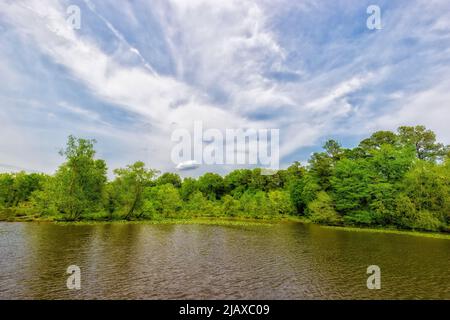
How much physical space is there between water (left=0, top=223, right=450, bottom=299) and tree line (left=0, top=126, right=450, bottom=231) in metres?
18.3

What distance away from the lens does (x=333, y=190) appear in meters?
54.9

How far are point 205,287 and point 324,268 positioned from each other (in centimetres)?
835

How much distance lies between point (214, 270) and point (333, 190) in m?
45.3

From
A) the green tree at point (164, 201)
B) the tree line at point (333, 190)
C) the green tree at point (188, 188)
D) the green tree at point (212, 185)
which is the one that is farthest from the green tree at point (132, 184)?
the green tree at point (212, 185)

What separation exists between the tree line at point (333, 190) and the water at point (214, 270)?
1826 cm

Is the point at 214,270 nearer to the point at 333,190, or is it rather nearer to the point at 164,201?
the point at 333,190

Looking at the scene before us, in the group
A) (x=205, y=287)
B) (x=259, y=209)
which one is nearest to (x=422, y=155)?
(x=259, y=209)

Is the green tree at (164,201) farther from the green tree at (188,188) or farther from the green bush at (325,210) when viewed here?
the green tree at (188,188)

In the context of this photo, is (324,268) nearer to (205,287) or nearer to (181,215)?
(205,287)

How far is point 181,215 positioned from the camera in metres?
62.5

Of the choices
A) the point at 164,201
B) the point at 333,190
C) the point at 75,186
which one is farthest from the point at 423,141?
the point at 75,186

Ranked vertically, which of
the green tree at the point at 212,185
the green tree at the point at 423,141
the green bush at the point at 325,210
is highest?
the green tree at the point at 423,141

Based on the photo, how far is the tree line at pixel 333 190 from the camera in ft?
129
